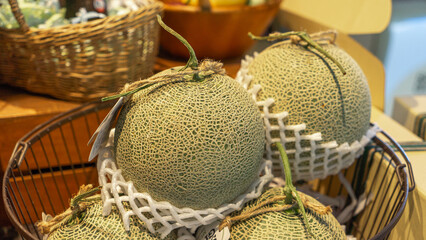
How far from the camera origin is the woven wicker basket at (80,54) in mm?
739

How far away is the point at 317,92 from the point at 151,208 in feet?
0.94

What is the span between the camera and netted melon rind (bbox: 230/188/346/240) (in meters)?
0.46

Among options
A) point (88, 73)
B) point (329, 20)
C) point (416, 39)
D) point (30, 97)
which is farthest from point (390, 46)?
point (30, 97)

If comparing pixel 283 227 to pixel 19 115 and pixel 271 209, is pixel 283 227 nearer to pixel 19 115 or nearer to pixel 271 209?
pixel 271 209

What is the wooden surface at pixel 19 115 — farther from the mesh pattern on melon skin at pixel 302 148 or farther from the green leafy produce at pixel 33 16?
the mesh pattern on melon skin at pixel 302 148

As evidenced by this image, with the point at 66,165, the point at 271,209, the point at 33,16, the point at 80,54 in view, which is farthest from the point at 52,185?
the point at 271,209

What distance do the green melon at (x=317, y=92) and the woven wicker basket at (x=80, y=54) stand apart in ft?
1.06

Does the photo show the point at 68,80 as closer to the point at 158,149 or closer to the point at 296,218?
the point at 158,149

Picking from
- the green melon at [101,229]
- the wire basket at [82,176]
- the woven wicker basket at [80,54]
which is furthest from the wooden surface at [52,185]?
the green melon at [101,229]

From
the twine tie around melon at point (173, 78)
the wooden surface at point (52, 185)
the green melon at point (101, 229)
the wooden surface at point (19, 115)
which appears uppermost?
the twine tie around melon at point (173, 78)

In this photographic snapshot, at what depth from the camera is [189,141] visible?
1.48ft

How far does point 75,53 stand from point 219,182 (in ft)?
1.47

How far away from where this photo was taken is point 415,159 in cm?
69

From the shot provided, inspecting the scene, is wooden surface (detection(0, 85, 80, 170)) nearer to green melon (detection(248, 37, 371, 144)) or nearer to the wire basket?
the wire basket
